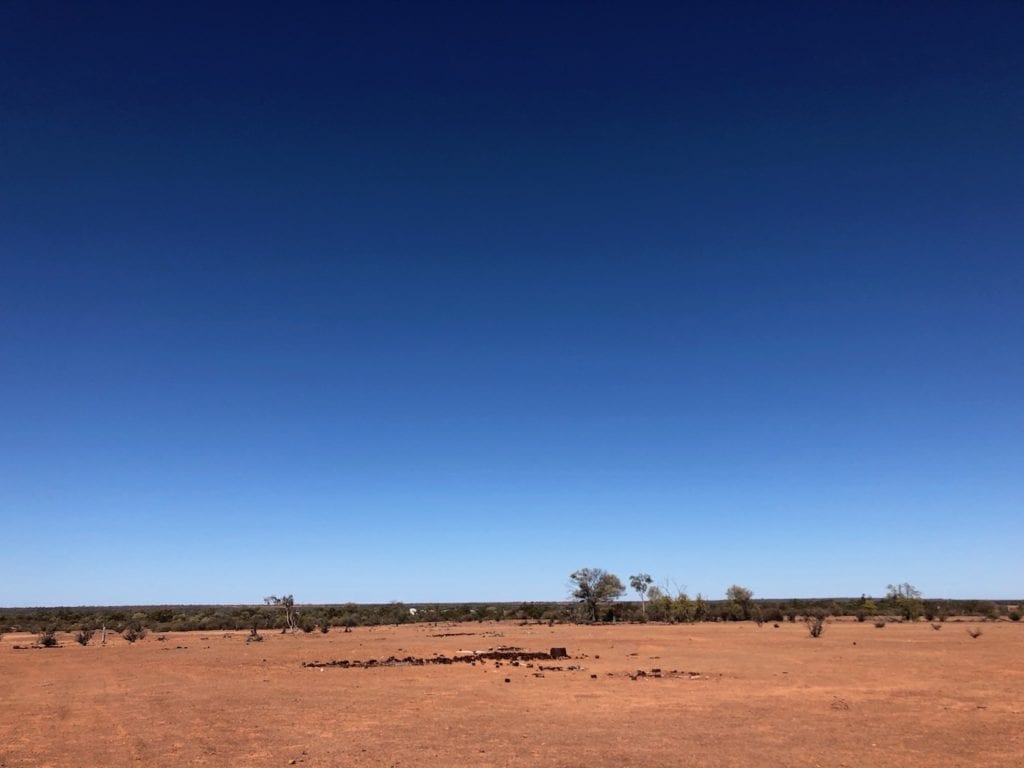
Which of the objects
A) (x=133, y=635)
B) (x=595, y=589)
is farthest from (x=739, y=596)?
(x=133, y=635)

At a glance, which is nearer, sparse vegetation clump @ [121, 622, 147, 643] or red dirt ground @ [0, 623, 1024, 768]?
red dirt ground @ [0, 623, 1024, 768]

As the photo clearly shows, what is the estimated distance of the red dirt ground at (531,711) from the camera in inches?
568

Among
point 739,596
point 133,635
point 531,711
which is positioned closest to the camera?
point 531,711

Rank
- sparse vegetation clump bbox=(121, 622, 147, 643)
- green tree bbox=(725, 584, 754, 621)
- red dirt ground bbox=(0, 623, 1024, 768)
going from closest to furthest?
red dirt ground bbox=(0, 623, 1024, 768), sparse vegetation clump bbox=(121, 622, 147, 643), green tree bbox=(725, 584, 754, 621)

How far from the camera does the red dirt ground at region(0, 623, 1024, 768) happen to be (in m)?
14.4

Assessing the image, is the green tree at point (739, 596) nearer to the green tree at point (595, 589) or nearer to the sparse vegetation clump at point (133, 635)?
the green tree at point (595, 589)

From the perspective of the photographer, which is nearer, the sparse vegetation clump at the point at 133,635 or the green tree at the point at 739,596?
the sparse vegetation clump at the point at 133,635

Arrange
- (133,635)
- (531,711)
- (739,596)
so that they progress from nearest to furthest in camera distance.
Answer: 1. (531,711)
2. (133,635)
3. (739,596)

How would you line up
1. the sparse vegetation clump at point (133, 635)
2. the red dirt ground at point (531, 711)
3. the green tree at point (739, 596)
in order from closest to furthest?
the red dirt ground at point (531, 711)
the sparse vegetation clump at point (133, 635)
the green tree at point (739, 596)

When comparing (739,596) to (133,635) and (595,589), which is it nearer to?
(595,589)

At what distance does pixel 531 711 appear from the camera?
1973cm

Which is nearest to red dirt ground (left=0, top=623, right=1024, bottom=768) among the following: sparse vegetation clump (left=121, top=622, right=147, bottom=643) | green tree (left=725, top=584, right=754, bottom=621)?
sparse vegetation clump (left=121, top=622, right=147, bottom=643)

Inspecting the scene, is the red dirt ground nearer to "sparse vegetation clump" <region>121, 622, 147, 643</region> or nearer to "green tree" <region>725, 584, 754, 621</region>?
"sparse vegetation clump" <region>121, 622, 147, 643</region>

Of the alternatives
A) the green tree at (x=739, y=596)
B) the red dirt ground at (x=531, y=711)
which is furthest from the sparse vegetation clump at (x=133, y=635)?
the green tree at (x=739, y=596)
